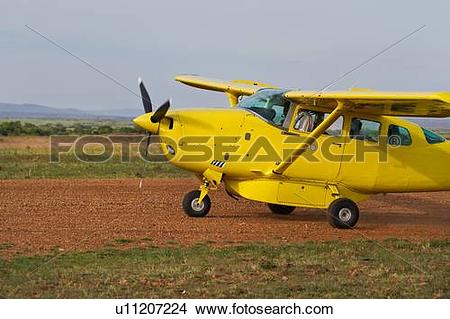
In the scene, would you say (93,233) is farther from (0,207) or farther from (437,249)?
(437,249)

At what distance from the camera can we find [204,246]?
41.3ft

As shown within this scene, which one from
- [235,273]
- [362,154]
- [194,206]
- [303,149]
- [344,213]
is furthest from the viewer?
[194,206]

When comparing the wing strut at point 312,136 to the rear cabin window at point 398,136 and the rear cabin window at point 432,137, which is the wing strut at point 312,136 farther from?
the rear cabin window at point 432,137

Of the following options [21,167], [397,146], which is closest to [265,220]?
[397,146]

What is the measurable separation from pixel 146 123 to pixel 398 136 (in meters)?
5.09

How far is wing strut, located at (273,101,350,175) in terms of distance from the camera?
1453 cm

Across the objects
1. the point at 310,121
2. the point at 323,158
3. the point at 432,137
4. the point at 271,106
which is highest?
the point at 271,106

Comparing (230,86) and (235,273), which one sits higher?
(230,86)

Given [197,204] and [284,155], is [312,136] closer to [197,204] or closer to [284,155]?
[284,155]

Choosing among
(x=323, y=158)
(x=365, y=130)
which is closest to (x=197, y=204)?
(x=323, y=158)

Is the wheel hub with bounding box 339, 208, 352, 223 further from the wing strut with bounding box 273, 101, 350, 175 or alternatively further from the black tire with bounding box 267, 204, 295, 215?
the black tire with bounding box 267, 204, 295, 215

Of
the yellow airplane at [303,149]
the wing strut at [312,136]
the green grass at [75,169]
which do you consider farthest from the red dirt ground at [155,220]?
the green grass at [75,169]

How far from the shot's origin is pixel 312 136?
48.7 ft
